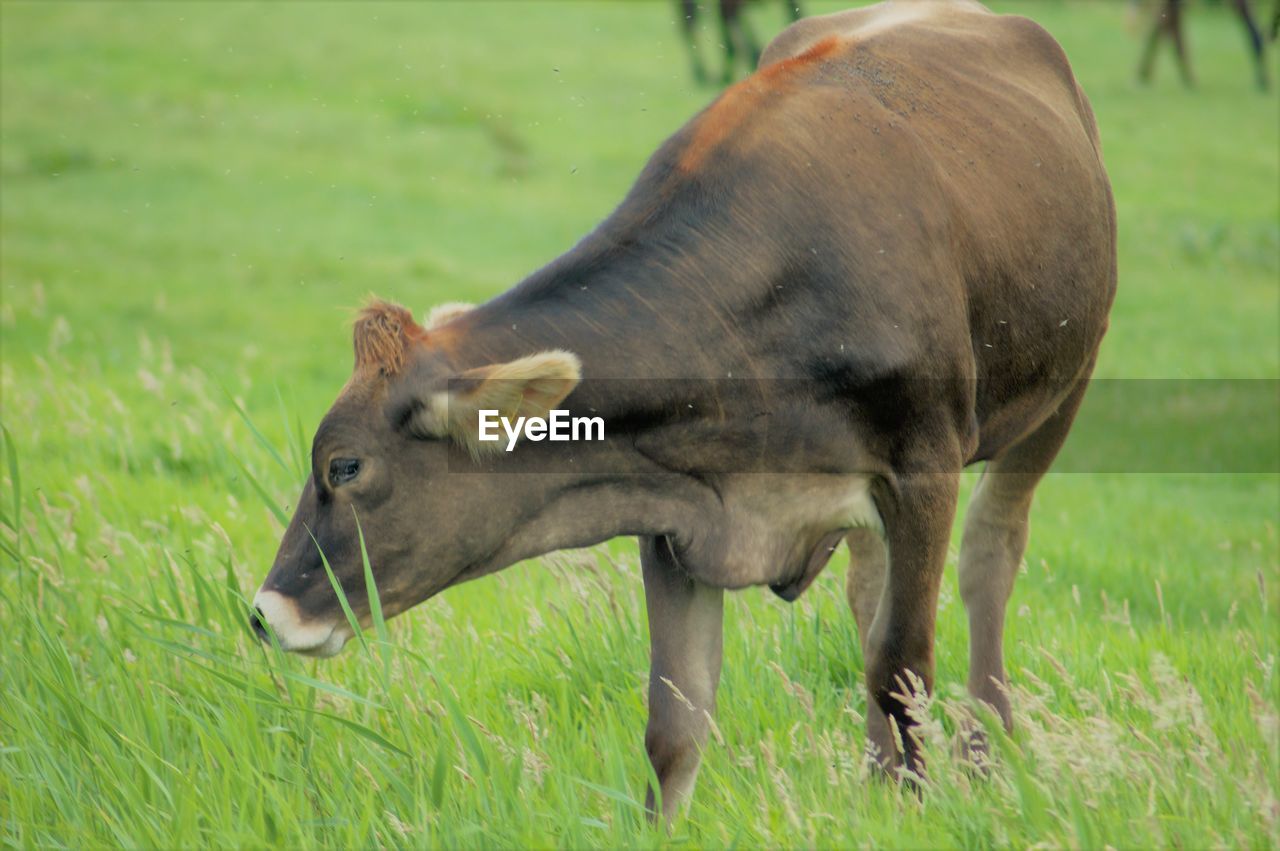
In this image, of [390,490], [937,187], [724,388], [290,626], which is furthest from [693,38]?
[290,626]

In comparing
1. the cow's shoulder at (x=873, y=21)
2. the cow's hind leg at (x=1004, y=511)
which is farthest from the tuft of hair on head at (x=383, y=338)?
the cow's hind leg at (x=1004, y=511)

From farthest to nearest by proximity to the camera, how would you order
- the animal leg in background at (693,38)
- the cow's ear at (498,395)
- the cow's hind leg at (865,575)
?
the animal leg in background at (693,38), the cow's hind leg at (865,575), the cow's ear at (498,395)

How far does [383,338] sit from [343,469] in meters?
0.31

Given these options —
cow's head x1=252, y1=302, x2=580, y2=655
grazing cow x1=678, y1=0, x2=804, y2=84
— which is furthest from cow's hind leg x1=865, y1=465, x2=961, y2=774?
grazing cow x1=678, y1=0, x2=804, y2=84

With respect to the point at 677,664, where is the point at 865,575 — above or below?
below

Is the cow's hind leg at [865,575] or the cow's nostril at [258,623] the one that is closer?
the cow's nostril at [258,623]

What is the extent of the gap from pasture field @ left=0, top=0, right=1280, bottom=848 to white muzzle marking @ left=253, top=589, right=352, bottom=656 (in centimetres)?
13

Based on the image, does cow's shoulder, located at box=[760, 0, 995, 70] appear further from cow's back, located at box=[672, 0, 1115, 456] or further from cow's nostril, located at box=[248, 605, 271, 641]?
cow's nostril, located at box=[248, 605, 271, 641]

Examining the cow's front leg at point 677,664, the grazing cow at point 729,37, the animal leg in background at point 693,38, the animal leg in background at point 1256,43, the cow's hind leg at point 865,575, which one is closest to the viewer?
the cow's front leg at point 677,664

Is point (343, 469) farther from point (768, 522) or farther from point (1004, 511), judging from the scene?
point (1004, 511)

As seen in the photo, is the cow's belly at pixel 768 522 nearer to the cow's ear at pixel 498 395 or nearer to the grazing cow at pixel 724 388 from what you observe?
the grazing cow at pixel 724 388

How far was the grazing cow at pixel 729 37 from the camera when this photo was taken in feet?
61.0

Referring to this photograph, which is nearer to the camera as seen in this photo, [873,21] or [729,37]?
[873,21]

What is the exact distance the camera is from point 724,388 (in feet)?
12.0
